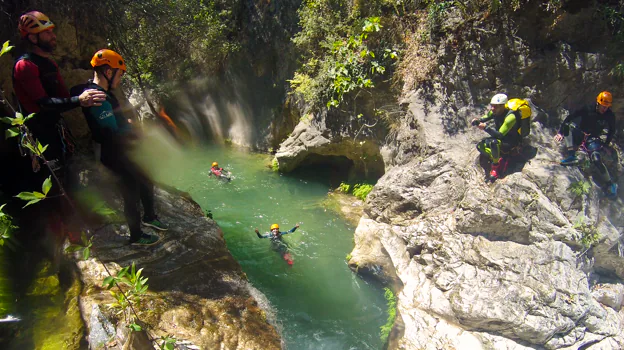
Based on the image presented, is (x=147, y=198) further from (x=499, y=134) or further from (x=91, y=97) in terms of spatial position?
(x=499, y=134)

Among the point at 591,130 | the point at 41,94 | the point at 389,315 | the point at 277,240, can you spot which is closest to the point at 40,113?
the point at 41,94

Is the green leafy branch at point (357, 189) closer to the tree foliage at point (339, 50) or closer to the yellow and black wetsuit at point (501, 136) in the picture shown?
the tree foliage at point (339, 50)

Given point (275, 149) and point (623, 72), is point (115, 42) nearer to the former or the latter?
point (275, 149)

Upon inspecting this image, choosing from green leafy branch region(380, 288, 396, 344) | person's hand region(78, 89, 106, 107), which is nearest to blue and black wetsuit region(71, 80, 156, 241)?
person's hand region(78, 89, 106, 107)

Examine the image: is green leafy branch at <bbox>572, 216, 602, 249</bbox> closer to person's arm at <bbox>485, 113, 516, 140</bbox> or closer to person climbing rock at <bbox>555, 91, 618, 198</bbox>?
person climbing rock at <bbox>555, 91, 618, 198</bbox>

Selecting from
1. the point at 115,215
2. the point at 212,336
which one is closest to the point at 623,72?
the point at 212,336

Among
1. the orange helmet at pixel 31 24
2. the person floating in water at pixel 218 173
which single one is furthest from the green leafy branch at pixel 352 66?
the orange helmet at pixel 31 24

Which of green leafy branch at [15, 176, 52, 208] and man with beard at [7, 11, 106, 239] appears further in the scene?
man with beard at [7, 11, 106, 239]
